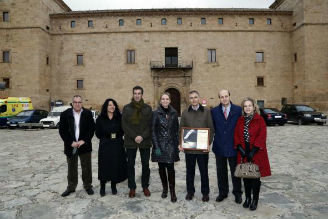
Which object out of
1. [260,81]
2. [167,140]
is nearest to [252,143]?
[167,140]

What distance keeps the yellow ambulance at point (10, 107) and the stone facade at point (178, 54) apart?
7175mm

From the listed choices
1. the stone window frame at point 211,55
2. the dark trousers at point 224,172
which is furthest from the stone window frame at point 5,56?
the dark trousers at point 224,172

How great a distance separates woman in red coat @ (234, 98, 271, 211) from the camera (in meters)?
3.38

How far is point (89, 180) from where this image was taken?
168 inches

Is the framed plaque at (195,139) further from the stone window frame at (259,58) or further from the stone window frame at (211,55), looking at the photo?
the stone window frame at (259,58)

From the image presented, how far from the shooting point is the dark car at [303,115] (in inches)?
639

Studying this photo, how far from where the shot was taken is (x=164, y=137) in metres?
3.80

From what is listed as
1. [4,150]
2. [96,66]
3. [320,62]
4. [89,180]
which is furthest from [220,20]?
[89,180]

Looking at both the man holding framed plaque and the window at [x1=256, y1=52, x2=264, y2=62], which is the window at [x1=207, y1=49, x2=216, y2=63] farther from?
the man holding framed plaque

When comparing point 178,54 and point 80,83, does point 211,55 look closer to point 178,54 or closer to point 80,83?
point 178,54

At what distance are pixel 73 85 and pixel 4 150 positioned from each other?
19.0m

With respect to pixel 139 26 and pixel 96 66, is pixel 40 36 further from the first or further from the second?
pixel 139 26

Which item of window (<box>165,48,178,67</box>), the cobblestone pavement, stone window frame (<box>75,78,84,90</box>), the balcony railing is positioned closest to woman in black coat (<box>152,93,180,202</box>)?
the cobblestone pavement

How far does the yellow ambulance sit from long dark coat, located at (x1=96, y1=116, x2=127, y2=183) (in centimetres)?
1619
